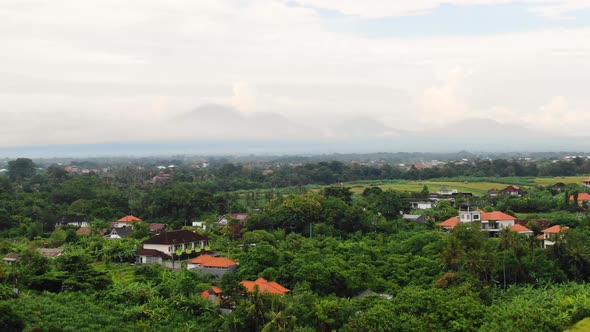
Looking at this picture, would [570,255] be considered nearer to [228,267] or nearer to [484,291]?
[484,291]

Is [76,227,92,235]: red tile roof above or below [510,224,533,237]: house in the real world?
below

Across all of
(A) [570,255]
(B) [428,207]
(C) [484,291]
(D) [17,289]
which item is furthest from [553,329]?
(B) [428,207]

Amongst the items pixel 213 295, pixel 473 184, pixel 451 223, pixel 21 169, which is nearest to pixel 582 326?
pixel 213 295

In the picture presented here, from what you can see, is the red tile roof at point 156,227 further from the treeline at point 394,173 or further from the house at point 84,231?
the treeline at point 394,173

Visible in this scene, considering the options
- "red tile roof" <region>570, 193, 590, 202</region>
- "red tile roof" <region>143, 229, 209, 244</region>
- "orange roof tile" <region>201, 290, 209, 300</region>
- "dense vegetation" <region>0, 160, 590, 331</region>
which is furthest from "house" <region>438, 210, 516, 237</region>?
"orange roof tile" <region>201, 290, 209, 300</region>

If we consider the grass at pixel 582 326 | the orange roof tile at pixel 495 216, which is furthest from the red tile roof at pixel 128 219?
the grass at pixel 582 326

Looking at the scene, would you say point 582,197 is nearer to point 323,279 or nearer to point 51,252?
point 323,279

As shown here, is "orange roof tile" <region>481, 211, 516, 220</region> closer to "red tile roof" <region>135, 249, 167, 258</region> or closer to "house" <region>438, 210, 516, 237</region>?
"house" <region>438, 210, 516, 237</region>
